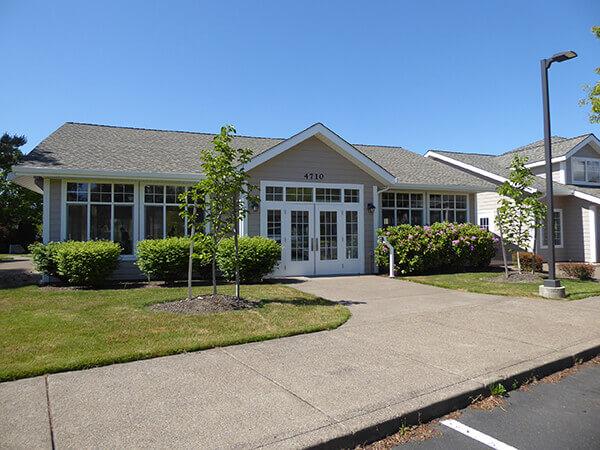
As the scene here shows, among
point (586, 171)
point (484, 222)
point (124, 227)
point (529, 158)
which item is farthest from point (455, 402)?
point (586, 171)

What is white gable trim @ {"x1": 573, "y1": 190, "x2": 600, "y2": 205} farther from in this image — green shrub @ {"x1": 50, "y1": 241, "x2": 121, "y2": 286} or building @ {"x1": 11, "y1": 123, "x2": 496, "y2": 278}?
green shrub @ {"x1": 50, "y1": 241, "x2": 121, "y2": 286}

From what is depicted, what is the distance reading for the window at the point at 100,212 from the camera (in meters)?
12.1

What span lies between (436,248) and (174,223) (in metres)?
8.63

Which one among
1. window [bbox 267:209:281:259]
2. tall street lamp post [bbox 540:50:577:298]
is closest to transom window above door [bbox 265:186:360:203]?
window [bbox 267:209:281:259]

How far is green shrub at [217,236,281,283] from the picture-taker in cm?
1146

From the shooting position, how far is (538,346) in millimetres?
5598

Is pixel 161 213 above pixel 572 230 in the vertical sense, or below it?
above

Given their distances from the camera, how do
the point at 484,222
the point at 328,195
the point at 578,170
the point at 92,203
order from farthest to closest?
the point at 578,170 → the point at 484,222 → the point at 328,195 → the point at 92,203

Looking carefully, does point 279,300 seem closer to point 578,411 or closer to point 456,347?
point 456,347

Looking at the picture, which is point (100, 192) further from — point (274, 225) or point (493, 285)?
point (493, 285)

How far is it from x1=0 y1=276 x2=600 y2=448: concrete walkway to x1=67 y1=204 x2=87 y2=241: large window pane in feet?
28.4

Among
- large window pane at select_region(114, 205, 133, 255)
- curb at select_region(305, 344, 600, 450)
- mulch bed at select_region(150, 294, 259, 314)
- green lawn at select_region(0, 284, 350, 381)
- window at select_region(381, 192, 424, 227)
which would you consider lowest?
curb at select_region(305, 344, 600, 450)

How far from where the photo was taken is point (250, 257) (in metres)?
11.5

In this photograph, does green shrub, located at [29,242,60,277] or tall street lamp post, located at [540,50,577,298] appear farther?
green shrub, located at [29,242,60,277]
